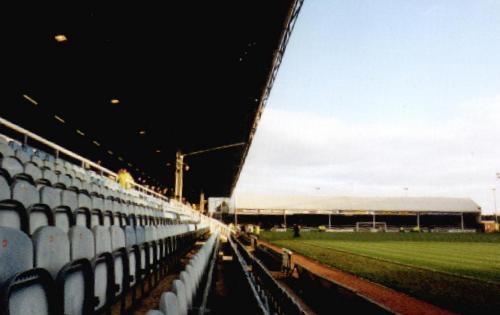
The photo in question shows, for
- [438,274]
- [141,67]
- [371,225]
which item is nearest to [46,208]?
[141,67]

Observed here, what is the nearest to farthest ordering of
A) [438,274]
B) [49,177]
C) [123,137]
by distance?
1. [49,177]
2. [438,274]
3. [123,137]

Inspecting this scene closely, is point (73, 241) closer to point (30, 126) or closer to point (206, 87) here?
point (206, 87)

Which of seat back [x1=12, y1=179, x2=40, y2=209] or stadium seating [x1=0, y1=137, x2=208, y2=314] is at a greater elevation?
seat back [x1=12, y1=179, x2=40, y2=209]

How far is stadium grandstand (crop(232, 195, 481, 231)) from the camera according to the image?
53.8 metres

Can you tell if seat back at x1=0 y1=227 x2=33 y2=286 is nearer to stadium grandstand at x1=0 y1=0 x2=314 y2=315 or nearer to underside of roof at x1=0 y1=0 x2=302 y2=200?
stadium grandstand at x1=0 y1=0 x2=314 y2=315

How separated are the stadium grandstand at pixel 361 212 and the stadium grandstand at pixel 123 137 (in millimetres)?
26868

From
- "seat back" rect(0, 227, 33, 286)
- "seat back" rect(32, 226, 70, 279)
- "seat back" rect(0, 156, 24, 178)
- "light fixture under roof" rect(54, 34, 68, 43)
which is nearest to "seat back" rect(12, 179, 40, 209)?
"seat back" rect(0, 156, 24, 178)

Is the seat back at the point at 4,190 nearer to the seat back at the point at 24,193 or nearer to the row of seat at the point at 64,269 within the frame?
the seat back at the point at 24,193

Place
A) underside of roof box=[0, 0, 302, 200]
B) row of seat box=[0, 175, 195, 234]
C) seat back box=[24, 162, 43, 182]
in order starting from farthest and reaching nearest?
underside of roof box=[0, 0, 302, 200] → seat back box=[24, 162, 43, 182] → row of seat box=[0, 175, 195, 234]

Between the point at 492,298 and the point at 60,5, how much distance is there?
10.2m

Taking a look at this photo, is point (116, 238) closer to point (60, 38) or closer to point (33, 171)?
point (33, 171)

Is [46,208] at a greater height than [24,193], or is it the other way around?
[24,193]

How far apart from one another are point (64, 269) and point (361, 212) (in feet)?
181

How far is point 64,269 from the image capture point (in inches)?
71.8
